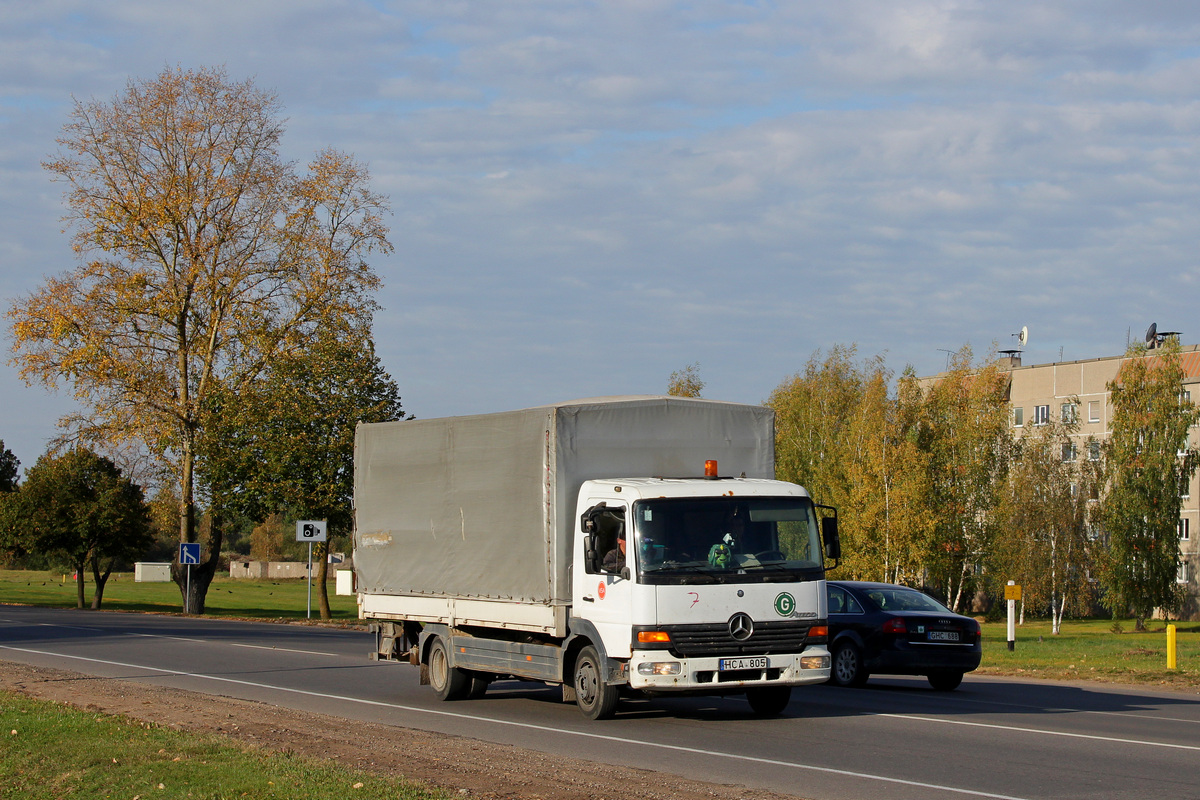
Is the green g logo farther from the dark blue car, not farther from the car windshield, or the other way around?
the car windshield

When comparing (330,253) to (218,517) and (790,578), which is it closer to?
(218,517)

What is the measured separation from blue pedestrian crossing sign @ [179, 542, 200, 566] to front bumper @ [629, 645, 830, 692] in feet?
108

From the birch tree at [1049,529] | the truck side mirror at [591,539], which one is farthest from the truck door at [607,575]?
the birch tree at [1049,529]

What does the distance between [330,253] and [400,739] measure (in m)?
33.3

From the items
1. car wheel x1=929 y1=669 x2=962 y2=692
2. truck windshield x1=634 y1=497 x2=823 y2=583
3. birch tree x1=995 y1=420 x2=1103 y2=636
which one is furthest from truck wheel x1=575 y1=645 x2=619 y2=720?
birch tree x1=995 y1=420 x2=1103 y2=636

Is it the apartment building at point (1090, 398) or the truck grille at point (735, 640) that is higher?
the apartment building at point (1090, 398)

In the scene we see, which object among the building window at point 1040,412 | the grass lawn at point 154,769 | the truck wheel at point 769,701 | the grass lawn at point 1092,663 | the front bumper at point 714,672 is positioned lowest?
the grass lawn at point 1092,663

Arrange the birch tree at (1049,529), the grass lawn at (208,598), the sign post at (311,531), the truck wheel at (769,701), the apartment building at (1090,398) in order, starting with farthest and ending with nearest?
1. the apartment building at (1090,398)
2. the birch tree at (1049,529)
3. the grass lawn at (208,598)
4. the sign post at (311,531)
5. the truck wheel at (769,701)

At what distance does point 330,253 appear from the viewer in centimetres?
4322

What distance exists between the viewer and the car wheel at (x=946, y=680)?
1834 centimetres

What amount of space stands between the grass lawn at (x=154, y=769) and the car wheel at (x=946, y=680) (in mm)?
10962

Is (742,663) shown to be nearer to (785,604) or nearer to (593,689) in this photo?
(785,604)

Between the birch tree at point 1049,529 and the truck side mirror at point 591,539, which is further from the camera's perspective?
the birch tree at point 1049,529

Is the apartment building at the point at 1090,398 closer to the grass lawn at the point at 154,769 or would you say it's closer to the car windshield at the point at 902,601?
the car windshield at the point at 902,601
